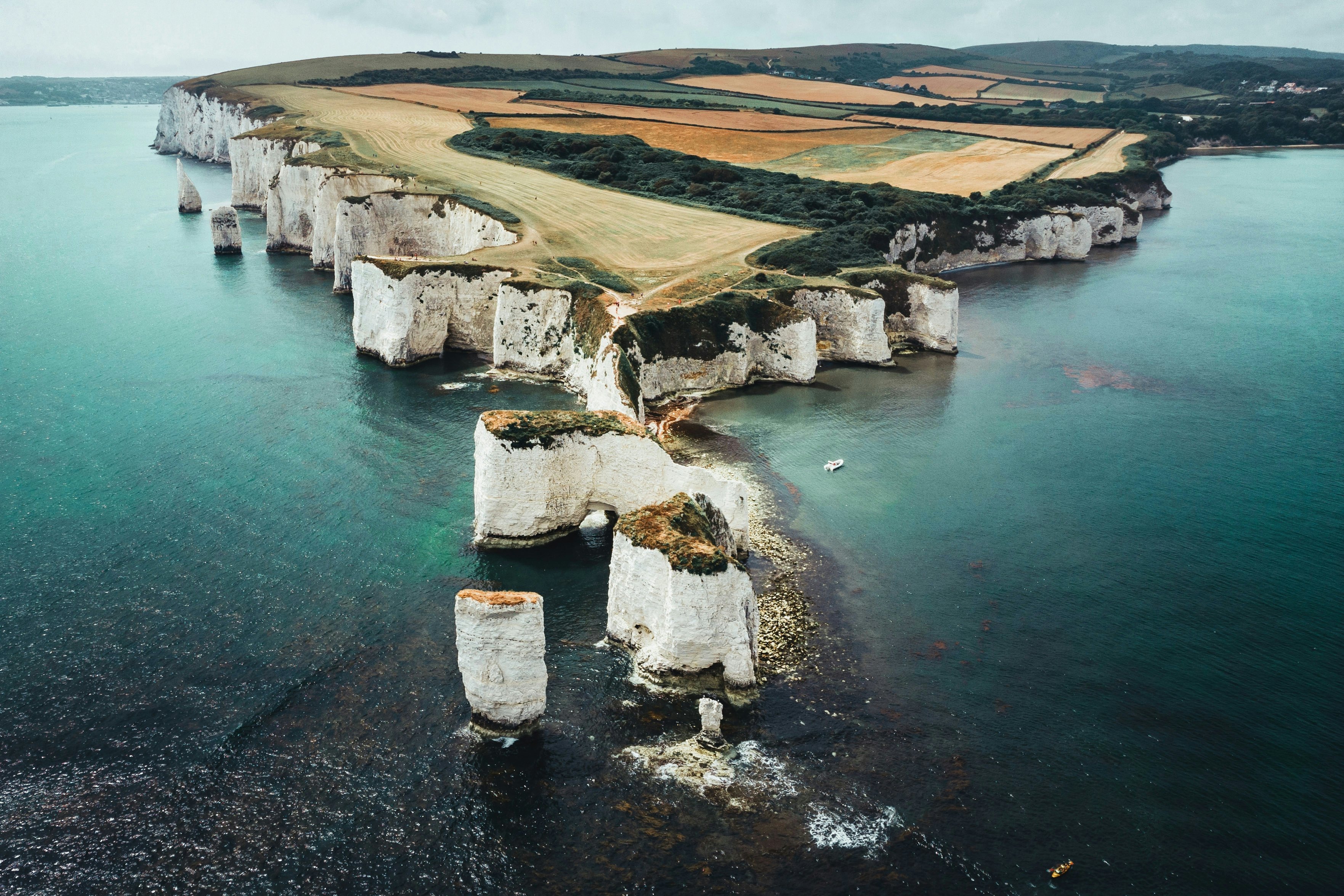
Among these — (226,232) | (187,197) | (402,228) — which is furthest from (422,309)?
(187,197)

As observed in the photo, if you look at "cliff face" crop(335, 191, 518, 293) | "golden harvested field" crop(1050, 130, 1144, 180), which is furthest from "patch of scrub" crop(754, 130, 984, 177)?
"cliff face" crop(335, 191, 518, 293)

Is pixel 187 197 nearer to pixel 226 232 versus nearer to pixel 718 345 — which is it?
pixel 226 232

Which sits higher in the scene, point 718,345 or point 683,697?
point 718,345

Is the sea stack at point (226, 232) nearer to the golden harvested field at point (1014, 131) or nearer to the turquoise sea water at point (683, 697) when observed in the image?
the turquoise sea water at point (683, 697)

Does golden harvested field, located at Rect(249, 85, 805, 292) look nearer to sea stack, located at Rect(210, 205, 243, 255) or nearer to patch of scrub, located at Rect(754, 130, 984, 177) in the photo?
sea stack, located at Rect(210, 205, 243, 255)

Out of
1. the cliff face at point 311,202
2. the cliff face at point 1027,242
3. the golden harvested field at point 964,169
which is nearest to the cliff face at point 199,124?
the cliff face at point 311,202
